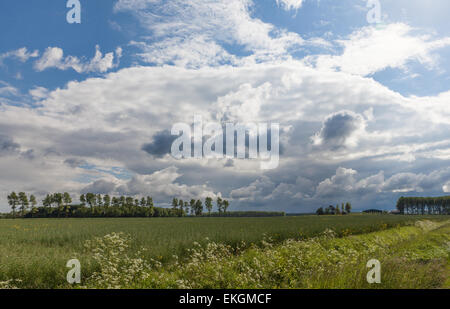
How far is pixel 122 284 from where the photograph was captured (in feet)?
34.4
